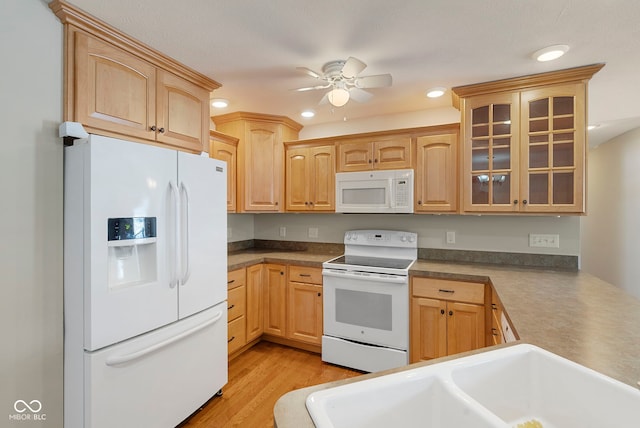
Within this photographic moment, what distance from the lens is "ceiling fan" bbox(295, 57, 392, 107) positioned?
68.8 inches

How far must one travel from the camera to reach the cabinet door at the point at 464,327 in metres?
2.07

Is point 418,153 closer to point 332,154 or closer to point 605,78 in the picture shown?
point 332,154

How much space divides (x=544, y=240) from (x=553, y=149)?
776mm

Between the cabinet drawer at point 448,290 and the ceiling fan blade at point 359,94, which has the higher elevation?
the ceiling fan blade at point 359,94

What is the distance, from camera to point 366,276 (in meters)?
2.38

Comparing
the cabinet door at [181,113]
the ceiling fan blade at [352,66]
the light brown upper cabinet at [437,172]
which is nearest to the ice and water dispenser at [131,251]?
the cabinet door at [181,113]

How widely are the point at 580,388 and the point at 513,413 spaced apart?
0.19 meters

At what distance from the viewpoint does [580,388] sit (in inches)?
30.2

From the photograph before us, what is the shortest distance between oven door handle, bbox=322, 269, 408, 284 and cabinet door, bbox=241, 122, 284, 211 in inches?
38.6

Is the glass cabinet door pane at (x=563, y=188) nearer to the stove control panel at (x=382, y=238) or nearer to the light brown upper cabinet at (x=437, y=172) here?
the light brown upper cabinet at (x=437, y=172)

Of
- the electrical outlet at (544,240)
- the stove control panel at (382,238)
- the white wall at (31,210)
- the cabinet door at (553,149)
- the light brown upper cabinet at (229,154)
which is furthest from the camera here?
the stove control panel at (382,238)

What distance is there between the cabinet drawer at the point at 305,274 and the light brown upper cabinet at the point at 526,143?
1.39m

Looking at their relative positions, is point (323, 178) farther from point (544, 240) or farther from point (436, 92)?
point (544, 240)

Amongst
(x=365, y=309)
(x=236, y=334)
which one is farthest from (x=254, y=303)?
(x=365, y=309)
